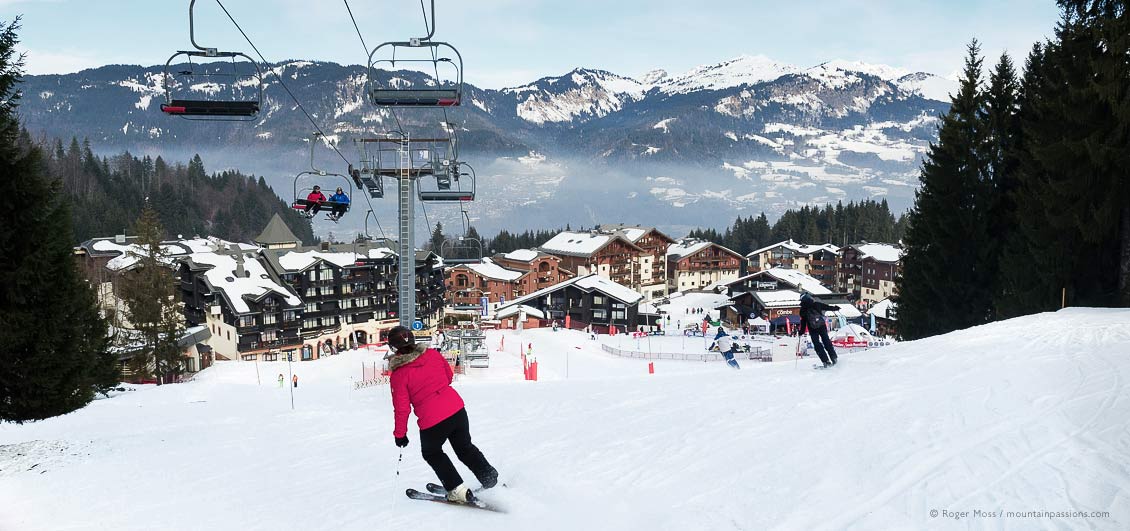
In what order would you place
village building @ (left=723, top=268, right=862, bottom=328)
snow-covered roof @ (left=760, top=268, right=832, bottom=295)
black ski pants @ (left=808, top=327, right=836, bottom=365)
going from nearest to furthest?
1. black ski pants @ (left=808, top=327, right=836, bottom=365)
2. village building @ (left=723, top=268, right=862, bottom=328)
3. snow-covered roof @ (left=760, top=268, right=832, bottom=295)

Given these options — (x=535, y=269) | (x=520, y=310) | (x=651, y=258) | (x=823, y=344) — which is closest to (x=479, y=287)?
(x=535, y=269)

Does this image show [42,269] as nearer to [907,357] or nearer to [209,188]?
[907,357]

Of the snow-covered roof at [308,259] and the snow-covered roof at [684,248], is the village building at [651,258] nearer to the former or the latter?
the snow-covered roof at [684,248]

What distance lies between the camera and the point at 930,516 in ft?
17.7

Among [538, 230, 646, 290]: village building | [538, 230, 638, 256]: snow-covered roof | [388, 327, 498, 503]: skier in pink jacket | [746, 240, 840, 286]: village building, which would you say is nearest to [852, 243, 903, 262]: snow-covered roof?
[746, 240, 840, 286]: village building

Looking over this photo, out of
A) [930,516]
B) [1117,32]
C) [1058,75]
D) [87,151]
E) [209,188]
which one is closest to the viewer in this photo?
[930,516]

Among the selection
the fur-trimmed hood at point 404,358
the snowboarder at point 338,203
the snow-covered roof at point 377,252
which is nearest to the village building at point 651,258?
the snow-covered roof at point 377,252

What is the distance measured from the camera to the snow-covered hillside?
232 inches

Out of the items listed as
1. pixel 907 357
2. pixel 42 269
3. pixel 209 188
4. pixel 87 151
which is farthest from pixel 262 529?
pixel 209 188

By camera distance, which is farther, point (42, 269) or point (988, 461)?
point (42, 269)

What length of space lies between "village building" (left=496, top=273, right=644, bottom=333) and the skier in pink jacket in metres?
60.9

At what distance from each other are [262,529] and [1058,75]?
28096 mm

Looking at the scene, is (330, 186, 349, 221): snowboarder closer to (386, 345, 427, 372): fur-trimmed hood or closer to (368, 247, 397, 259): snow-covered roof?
(386, 345, 427, 372): fur-trimmed hood

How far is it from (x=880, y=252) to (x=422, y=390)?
109505 mm
